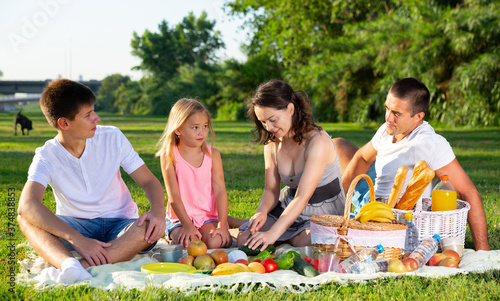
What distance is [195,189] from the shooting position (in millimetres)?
4695

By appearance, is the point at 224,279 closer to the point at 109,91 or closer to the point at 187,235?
the point at 187,235

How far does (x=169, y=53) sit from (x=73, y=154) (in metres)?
64.1

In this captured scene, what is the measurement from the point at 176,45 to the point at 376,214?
6455cm

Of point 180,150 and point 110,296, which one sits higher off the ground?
point 180,150

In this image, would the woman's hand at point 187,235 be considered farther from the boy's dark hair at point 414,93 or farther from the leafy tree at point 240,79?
the leafy tree at point 240,79

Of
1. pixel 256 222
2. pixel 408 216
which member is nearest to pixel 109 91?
pixel 256 222

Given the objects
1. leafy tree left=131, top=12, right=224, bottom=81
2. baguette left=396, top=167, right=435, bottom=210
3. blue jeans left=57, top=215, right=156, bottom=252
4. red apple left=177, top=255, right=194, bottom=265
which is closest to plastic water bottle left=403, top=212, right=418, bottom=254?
baguette left=396, top=167, right=435, bottom=210

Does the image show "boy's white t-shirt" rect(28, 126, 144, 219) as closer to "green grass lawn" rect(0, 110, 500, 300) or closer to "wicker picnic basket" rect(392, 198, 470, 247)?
"green grass lawn" rect(0, 110, 500, 300)

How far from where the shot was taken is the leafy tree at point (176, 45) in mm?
65562

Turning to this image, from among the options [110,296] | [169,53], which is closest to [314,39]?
[110,296]

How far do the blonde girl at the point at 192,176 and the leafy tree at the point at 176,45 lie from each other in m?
61.5

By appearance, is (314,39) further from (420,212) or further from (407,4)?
(420,212)

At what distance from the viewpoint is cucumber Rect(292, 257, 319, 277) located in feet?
10.8

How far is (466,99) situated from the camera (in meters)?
17.3
